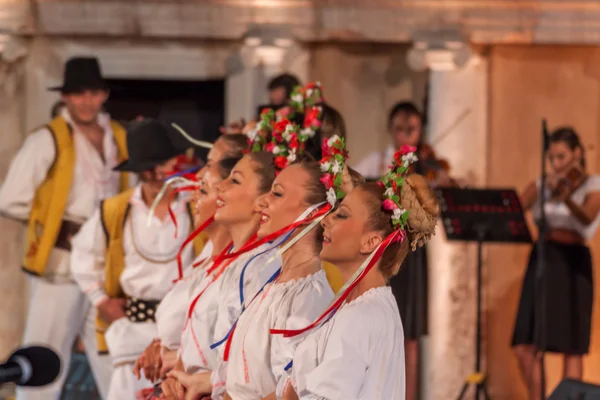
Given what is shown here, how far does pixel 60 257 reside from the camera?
7461 mm

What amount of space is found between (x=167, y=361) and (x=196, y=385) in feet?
1.49

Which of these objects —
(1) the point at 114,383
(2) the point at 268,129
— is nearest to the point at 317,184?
(2) the point at 268,129

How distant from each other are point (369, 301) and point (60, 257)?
12.8ft

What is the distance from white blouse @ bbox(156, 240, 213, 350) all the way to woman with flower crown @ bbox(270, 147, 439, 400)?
1184mm

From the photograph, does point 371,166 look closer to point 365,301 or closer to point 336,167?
point 336,167

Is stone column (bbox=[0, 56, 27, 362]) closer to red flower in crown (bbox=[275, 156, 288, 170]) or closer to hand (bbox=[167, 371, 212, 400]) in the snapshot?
hand (bbox=[167, 371, 212, 400])

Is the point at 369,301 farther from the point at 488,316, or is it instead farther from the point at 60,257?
the point at 488,316

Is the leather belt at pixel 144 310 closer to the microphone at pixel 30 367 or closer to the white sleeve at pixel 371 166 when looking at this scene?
the white sleeve at pixel 371 166

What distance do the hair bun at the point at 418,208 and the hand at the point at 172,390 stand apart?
1.27m

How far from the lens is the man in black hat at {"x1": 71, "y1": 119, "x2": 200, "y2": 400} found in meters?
6.15

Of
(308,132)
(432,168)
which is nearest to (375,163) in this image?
(432,168)

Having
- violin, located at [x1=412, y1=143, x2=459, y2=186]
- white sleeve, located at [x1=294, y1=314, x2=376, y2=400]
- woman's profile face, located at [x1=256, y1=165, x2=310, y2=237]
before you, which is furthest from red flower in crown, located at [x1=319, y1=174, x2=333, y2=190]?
violin, located at [x1=412, y1=143, x2=459, y2=186]

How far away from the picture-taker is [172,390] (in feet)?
16.1

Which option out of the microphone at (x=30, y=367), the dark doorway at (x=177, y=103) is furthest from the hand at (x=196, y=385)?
the dark doorway at (x=177, y=103)
